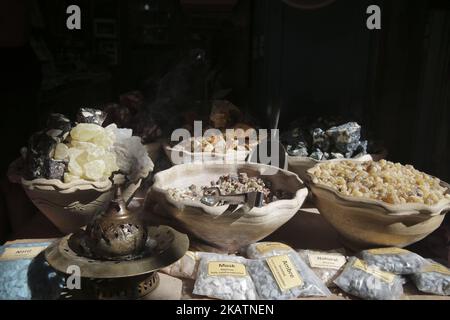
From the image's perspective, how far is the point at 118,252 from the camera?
1.25 metres

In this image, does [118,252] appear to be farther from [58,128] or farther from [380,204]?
[380,204]

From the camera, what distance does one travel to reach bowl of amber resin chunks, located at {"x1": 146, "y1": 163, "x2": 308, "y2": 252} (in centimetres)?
143

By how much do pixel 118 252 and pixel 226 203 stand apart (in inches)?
18.9

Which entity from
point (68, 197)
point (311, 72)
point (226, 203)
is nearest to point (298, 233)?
point (226, 203)

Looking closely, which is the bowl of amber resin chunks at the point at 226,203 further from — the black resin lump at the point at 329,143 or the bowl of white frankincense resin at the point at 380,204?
the black resin lump at the point at 329,143

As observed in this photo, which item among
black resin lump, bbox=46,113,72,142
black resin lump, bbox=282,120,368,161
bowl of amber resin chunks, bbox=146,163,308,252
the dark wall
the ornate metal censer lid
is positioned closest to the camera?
the ornate metal censer lid

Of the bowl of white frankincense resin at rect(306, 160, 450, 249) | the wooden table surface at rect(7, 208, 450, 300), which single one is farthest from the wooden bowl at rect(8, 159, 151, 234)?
the bowl of white frankincense resin at rect(306, 160, 450, 249)

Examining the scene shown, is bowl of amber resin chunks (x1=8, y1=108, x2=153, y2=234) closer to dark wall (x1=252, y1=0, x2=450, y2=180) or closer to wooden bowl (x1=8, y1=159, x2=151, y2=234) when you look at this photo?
wooden bowl (x1=8, y1=159, x2=151, y2=234)

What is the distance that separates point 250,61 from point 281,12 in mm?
985

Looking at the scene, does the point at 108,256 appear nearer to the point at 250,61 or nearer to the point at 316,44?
the point at 316,44

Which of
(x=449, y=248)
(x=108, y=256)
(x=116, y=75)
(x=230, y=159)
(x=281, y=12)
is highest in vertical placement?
(x=281, y=12)

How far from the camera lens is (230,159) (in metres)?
2.04

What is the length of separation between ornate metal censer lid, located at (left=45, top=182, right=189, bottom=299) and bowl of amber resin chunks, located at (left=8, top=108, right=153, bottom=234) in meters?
0.20

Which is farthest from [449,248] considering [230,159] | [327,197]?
[230,159]
